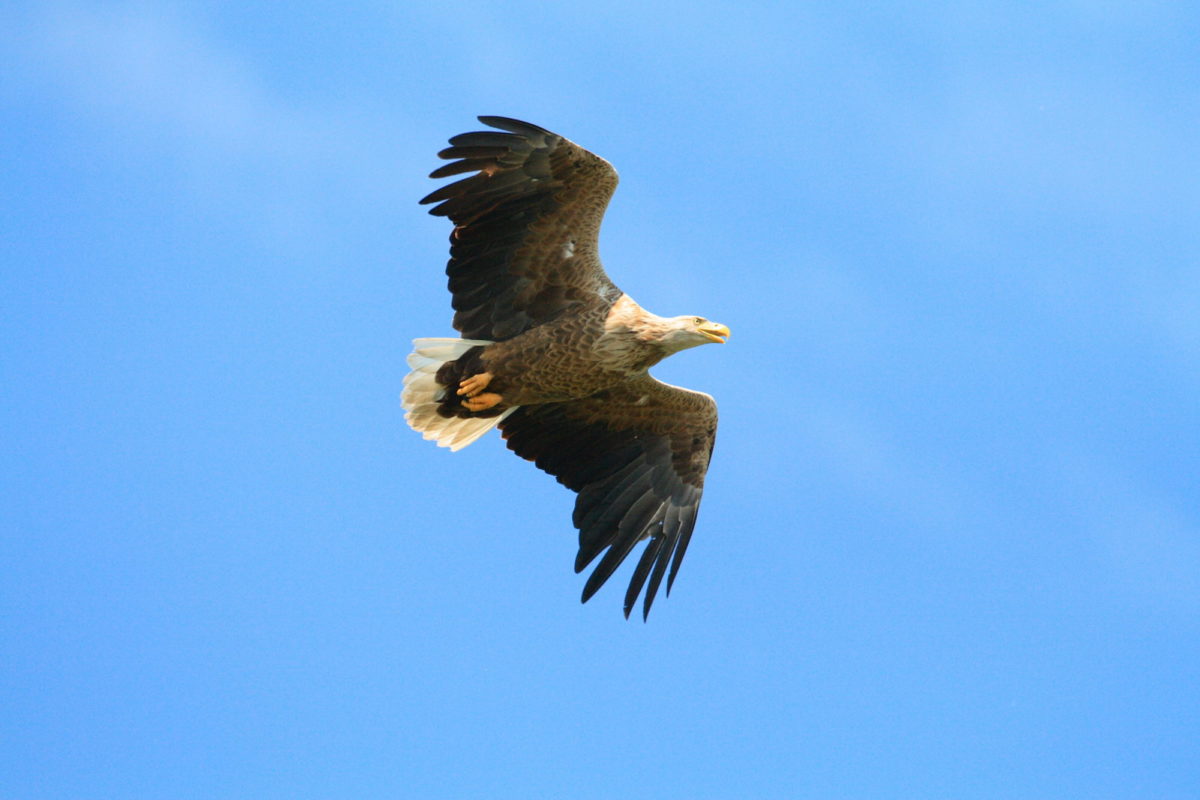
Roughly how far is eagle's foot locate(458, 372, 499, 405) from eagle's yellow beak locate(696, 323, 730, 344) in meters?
1.48

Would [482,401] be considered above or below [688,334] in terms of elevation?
below

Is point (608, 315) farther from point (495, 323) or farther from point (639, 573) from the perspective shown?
point (639, 573)

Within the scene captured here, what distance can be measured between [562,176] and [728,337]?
1.53 m

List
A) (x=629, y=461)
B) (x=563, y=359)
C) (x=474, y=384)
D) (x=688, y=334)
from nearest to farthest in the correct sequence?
(x=688, y=334) → (x=563, y=359) → (x=474, y=384) → (x=629, y=461)

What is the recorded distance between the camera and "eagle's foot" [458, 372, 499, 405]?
404 inches

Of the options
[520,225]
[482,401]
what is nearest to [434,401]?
[482,401]

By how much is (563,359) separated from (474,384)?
68cm

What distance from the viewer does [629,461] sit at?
1118 centimetres

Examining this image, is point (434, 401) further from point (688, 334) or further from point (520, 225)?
point (688, 334)

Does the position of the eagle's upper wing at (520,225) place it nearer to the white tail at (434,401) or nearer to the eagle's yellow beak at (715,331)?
the white tail at (434,401)

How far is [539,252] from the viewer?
1007 cm

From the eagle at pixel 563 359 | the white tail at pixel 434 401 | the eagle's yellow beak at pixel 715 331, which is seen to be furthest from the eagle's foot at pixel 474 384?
the eagle's yellow beak at pixel 715 331

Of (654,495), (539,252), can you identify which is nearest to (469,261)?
(539,252)

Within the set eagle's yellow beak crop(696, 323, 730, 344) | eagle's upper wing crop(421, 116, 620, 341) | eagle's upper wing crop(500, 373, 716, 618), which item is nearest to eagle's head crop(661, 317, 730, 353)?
eagle's yellow beak crop(696, 323, 730, 344)
